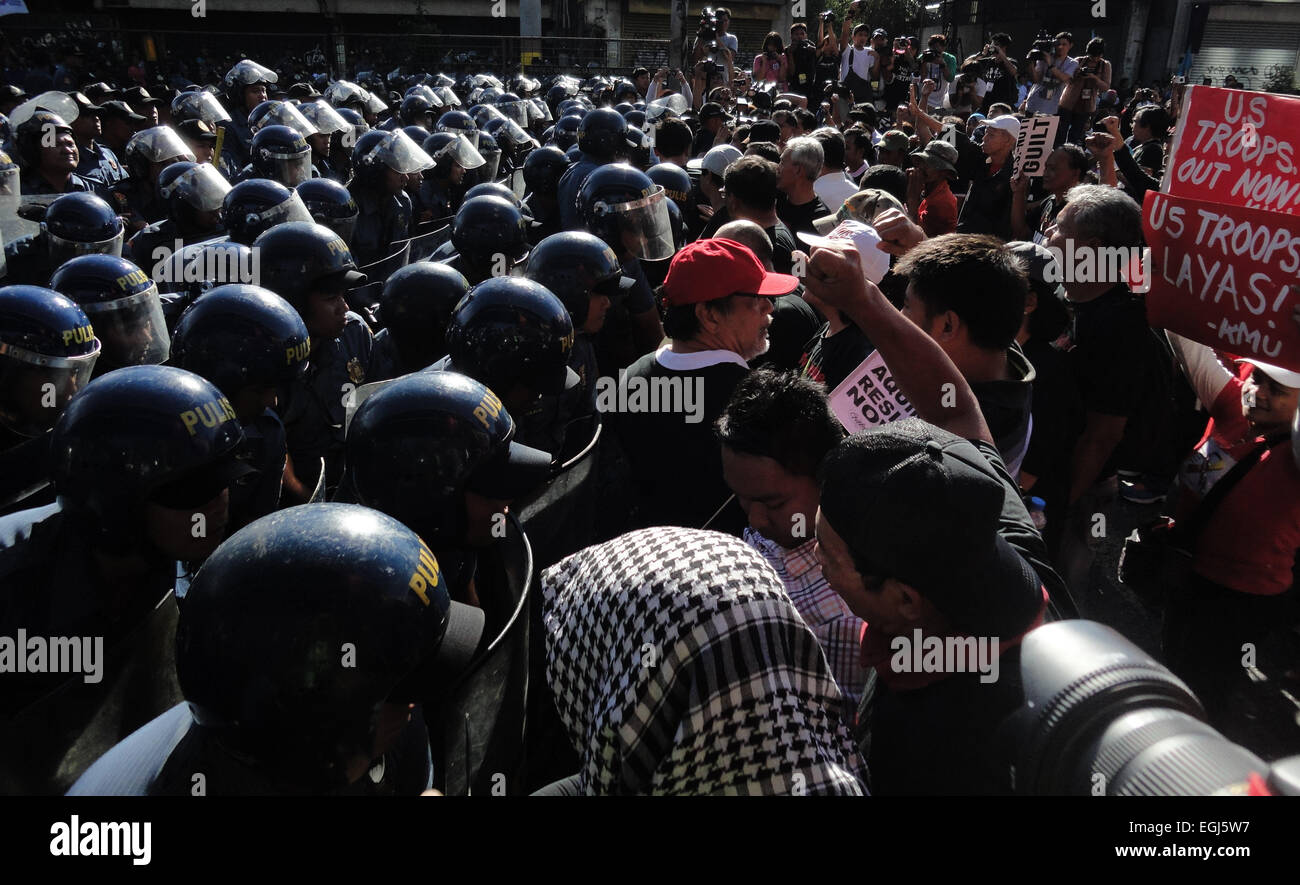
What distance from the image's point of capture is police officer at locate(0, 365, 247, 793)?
202cm

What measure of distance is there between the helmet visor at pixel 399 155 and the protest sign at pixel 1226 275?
5.71 meters

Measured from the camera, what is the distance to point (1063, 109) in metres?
10.2

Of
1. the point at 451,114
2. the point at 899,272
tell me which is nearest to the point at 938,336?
the point at 899,272

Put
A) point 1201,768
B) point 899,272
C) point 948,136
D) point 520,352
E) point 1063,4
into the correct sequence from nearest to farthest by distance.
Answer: point 1201,768
point 899,272
point 520,352
point 948,136
point 1063,4

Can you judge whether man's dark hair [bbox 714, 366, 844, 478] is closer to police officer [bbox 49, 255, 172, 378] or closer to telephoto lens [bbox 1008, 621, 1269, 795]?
telephoto lens [bbox 1008, 621, 1269, 795]

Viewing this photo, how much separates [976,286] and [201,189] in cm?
539

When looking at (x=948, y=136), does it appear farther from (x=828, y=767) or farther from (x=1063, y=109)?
(x=828, y=767)

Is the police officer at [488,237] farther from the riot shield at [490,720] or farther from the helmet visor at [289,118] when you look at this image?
the helmet visor at [289,118]

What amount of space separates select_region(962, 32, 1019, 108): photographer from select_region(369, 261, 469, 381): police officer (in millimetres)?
11319

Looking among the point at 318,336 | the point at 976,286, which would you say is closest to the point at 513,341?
the point at 318,336

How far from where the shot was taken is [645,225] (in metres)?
5.37

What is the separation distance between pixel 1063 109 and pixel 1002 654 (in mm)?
10677

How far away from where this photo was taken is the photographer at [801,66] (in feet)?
47.8

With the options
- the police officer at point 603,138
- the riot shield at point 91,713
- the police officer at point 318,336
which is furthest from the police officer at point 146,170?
the riot shield at point 91,713
